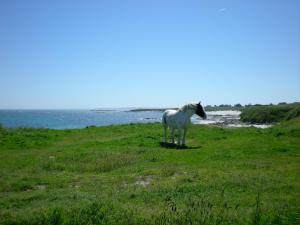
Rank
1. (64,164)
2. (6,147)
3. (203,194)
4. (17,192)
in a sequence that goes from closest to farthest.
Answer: (203,194)
(17,192)
(64,164)
(6,147)

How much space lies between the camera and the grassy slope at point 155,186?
7914 millimetres

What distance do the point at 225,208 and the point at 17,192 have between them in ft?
25.4

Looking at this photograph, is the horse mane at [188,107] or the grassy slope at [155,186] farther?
the horse mane at [188,107]

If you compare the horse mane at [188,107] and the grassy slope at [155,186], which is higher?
the horse mane at [188,107]

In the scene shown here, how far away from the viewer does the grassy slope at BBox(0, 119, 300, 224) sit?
7914 millimetres

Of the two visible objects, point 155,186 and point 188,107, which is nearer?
point 155,186

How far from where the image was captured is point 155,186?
1141 cm

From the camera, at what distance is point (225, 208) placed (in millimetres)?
8633

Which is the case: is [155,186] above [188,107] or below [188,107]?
below

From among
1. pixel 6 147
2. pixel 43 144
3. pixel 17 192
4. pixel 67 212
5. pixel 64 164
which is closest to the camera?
pixel 67 212

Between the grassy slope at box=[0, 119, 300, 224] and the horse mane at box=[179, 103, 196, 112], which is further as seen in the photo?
the horse mane at box=[179, 103, 196, 112]

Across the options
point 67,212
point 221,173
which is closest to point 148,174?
point 221,173

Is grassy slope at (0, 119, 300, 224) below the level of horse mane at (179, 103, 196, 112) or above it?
below

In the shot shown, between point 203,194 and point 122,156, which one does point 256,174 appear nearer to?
point 203,194
